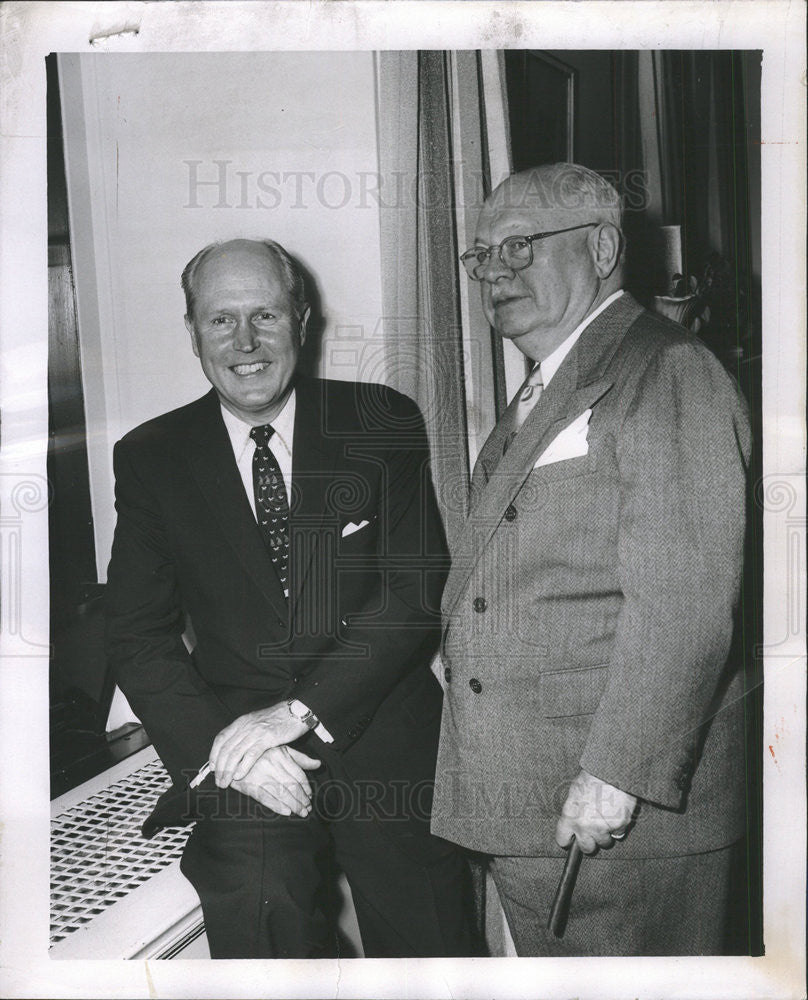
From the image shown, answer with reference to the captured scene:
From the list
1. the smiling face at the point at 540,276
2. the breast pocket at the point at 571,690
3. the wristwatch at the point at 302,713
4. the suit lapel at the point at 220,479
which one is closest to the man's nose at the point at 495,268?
the smiling face at the point at 540,276

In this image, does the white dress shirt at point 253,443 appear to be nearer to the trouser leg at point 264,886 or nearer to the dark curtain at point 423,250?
the dark curtain at point 423,250

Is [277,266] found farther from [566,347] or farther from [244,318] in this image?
[566,347]

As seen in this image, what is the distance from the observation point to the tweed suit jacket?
1238 mm

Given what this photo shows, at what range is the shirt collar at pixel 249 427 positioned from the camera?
134 cm

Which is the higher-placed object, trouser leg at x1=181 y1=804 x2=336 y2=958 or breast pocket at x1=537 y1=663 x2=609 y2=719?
breast pocket at x1=537 y1=663 x2=609 y2=719

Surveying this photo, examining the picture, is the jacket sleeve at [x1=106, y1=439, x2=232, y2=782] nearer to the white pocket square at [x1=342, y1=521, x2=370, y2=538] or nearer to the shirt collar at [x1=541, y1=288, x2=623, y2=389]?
the white pocket square at [x1=342, y1=521, x2=370, y2=538]

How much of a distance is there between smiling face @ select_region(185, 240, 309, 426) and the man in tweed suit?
291 mm

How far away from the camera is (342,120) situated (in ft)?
4.35

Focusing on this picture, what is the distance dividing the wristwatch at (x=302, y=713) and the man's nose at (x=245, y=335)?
53 cm

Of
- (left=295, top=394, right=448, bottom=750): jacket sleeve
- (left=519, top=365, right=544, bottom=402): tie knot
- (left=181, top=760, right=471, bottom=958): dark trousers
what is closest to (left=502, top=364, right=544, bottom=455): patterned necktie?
(left=519, top=365, right=544, bottom=402): tie knot

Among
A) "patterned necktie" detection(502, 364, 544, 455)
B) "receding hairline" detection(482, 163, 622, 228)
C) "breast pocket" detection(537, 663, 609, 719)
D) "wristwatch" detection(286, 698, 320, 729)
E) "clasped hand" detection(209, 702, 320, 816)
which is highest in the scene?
"receding hairline" detection(482, 163, 622, 228)

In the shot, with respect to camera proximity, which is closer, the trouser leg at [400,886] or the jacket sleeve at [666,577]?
the jacket sleeve at [666,577]

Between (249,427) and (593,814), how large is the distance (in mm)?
758

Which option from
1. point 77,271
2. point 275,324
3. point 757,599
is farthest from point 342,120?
point 757,599
